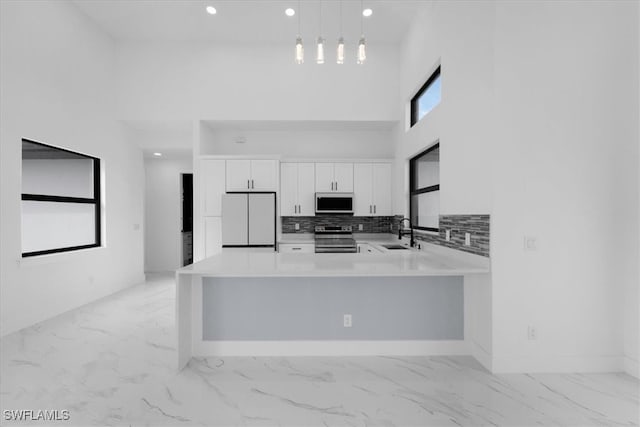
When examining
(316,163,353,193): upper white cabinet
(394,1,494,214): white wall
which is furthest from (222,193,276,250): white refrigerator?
(394,1,494,214): white wall

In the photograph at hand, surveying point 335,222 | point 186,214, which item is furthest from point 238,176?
point 186,214

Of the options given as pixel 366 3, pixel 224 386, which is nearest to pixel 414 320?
pixel 224 386

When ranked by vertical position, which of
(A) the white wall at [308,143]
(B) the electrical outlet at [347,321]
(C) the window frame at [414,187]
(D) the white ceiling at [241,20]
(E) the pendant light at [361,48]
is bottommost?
(B) the electrical outlet at [347,321]

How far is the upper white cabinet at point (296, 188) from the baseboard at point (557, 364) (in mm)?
3547

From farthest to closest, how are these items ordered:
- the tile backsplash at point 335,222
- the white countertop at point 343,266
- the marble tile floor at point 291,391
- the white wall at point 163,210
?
the white wall at point 163,210 < the tile backsplash at point 335,222 < the white countertop at point 343,266 < the marble tile floor at point 291,391

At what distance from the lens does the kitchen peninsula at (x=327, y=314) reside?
289cm

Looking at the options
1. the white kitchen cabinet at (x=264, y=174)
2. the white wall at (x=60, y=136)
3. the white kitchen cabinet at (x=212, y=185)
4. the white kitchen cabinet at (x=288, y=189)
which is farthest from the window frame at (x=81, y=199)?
the white kitchen cabinet at (x=288, y=189)

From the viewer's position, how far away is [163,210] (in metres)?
6.86

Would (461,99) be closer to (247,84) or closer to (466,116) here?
(466,116)

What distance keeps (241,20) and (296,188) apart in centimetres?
259

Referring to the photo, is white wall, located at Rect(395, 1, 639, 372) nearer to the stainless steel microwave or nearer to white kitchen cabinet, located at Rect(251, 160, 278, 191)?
the stainless steel microwave

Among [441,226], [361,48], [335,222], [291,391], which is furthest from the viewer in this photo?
[335,222]

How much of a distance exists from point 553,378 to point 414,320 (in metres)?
1.08

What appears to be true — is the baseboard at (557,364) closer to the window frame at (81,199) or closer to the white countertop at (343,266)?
the white countertop at (343,266)
